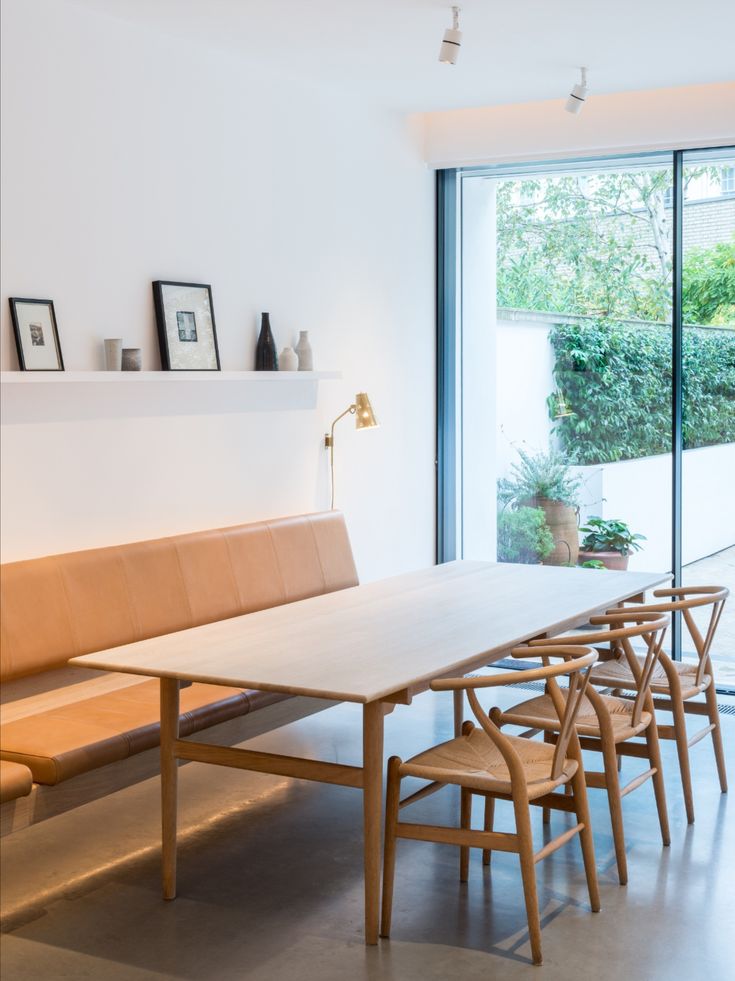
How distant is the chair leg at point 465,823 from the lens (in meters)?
3.70

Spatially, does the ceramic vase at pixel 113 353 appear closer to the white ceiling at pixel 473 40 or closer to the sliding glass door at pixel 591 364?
the white ceiling at pixel 473 40

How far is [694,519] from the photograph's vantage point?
645 centimetres

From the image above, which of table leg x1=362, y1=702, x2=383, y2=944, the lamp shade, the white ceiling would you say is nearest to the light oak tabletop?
table leg x1=362, y1=702, x2=383, y2=944

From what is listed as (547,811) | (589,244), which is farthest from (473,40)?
(547,811)

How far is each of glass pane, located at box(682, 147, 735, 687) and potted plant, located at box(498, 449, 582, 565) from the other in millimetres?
646

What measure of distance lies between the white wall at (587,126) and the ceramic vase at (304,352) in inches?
67.4

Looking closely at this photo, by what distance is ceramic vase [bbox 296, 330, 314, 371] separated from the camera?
568 cm

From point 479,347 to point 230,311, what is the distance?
207 cm

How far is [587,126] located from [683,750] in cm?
355

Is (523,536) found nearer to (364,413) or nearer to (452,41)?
(364,413)

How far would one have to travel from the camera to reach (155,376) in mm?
4715

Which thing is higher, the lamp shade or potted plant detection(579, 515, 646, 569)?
the lamp shade

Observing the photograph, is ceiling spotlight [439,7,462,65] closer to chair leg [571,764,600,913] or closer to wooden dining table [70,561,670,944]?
wooden dining table [70,561,670,944]

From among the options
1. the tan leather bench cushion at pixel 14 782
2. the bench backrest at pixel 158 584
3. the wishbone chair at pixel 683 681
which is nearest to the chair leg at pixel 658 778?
the wishbone chair at pixel 683 681
